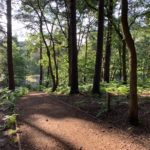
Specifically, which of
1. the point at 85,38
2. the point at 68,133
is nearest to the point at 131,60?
the point at 68,133

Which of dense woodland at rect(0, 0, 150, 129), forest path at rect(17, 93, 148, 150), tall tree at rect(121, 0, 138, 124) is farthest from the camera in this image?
dense woodland at rect(0, 0, 150, 129)

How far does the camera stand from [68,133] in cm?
752

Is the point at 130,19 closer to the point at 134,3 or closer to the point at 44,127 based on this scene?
the point at 134,3

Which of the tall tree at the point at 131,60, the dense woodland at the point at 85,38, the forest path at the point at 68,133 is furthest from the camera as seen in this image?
the dense woodland at the point at 85,38

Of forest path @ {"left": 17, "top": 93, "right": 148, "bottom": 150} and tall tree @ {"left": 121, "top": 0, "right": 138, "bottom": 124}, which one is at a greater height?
tall tree @ {"left": 121, "top": 0, "right": 138, "bottom": 124}

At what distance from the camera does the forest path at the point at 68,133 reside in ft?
21.3

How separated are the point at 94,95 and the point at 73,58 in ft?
8.65

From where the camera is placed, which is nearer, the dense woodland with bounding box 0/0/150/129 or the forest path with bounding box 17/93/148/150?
the forest path with bounding box 17/93/148/150

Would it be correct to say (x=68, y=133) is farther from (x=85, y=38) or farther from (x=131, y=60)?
(x=85, y=38)

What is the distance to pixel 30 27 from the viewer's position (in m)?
26.0

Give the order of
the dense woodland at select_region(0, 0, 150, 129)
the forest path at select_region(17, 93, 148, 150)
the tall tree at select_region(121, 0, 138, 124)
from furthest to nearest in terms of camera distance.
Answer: the dense woodland at select_region(0, 0, 150, 129)
the tall tree at select_region(121, 0, 138, 124)
the forest path at select_region(17, 93, 148, 150)

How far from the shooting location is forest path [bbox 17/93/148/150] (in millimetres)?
6496

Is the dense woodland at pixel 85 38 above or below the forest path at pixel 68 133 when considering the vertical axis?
above

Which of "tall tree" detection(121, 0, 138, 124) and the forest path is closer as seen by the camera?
the forest path
